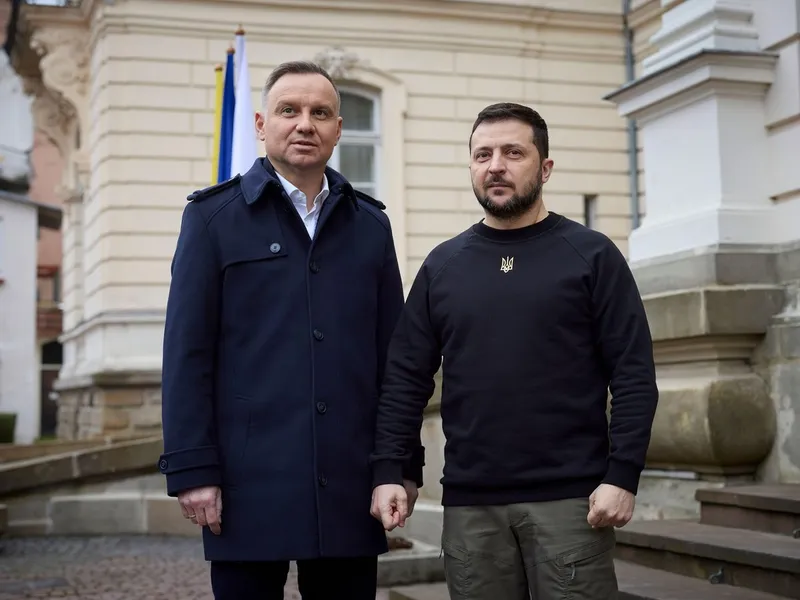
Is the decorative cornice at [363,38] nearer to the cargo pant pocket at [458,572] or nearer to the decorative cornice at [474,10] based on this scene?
the decorative cornice at [474,10]

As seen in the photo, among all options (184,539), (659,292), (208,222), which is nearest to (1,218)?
(184,539)

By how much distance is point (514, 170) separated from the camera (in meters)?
3.13

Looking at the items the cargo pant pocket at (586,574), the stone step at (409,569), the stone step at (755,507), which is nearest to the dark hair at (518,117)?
the cargo pant pocket at (586,574)

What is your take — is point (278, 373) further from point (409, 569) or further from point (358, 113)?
point (358, 113)

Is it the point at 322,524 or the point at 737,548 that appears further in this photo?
the point at 737,548

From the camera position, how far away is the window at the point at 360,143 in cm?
1656

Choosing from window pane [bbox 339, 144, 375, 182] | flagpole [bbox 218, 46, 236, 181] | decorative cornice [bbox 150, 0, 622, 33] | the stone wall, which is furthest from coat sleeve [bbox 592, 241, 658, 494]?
window pane [bbox 339, 144, 375, 182]

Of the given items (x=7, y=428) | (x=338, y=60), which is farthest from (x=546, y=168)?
(x=7, y=428)

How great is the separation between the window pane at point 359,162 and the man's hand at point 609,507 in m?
13.9

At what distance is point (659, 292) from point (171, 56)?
10.7m

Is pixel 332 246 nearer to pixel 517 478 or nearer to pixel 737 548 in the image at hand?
pixel 517 478

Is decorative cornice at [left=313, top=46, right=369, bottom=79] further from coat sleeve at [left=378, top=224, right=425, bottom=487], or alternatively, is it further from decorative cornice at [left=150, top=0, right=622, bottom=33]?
coat sleeve at [left=378, top=224, right=425, bottom=487]

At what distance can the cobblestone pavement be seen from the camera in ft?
24.1

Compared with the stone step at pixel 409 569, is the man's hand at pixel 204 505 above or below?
above
